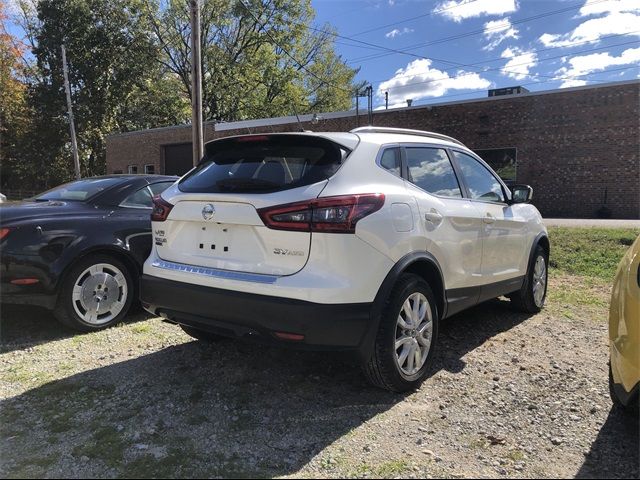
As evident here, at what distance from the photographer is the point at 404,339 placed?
3.52 meters

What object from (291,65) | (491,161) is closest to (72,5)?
(291,65)

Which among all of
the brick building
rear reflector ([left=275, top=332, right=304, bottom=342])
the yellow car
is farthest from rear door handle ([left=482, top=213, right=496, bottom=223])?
the brick building

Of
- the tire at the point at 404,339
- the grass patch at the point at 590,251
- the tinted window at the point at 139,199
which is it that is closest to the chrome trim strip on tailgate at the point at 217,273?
the tire at the point at 404,339

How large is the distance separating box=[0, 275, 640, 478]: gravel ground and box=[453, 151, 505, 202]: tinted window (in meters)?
1.36

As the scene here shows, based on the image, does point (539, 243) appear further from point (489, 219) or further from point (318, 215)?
point (318, 215)

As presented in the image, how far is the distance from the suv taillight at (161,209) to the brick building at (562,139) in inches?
698

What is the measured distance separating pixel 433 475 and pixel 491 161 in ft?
61.8

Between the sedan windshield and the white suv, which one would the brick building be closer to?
the white suv

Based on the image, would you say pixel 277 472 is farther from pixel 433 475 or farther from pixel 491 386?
pixel 491 386

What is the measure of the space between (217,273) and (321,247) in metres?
0.77

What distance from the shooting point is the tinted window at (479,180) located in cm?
466

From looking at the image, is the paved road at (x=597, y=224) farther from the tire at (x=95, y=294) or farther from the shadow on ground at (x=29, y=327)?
the shadow on ground at (x=29, y=327)

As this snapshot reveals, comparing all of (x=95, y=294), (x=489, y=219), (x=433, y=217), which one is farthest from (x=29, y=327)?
(x=489, y=219)

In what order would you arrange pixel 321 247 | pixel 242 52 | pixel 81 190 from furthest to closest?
pixel 242 52, pixel 81 190, pixel 321 247
